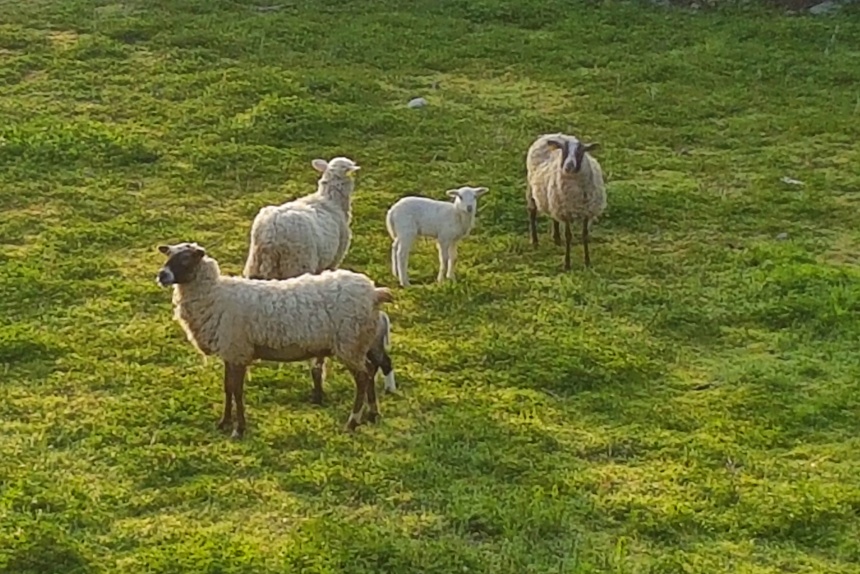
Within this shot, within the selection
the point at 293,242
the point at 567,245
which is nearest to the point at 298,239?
the point at 293,242

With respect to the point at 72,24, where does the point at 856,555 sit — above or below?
below

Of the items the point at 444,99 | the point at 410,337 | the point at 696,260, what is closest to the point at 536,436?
the point at 410,337

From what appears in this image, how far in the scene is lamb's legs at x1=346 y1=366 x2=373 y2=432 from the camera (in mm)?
7918

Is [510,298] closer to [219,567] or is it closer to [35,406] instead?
[35,406]

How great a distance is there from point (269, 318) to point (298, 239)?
4.96ft

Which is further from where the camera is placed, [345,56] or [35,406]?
[345,56]

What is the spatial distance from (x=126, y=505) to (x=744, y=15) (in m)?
13.1

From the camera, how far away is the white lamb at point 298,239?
9.05 meters

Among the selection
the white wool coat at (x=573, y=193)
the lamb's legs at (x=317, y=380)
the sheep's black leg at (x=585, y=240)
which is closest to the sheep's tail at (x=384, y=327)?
the lamb's legs at (x=317, y=380)

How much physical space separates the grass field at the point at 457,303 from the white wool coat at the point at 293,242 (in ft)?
2.09

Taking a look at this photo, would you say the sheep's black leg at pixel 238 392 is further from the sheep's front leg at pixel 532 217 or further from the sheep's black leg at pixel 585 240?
the sheep's front leg at pixel 532 217

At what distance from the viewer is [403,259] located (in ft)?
34.1

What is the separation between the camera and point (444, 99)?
1521 cm

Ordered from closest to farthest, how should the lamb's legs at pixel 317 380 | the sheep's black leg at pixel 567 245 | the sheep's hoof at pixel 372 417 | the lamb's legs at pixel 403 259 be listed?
the sheep's hoof at pixel 372 417, the lamb's legs at pixel 317 380, the lamb's legs at pixel 403 259, the sheep's black leg at pixel 567 245
